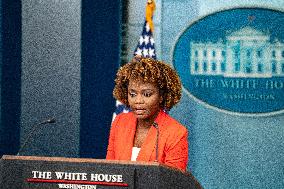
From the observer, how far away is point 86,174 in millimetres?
1374

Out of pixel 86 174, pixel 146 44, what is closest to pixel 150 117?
pixel 86 174

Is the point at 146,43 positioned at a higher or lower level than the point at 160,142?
higher

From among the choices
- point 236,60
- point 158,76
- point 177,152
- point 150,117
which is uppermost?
point 236,60

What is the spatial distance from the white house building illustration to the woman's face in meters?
1.60

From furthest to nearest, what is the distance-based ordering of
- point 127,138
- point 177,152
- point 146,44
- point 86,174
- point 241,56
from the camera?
point 241,56
point 146,44
point 127,138
point 177,152
point 86,174

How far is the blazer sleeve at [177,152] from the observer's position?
1996mm

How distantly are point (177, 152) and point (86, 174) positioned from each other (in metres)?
0.70

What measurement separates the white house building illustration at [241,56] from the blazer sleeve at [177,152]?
1.64 metres

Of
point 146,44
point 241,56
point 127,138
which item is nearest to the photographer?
point 127,138

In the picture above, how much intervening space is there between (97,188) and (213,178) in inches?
93.0

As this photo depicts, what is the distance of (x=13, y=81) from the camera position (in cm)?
366

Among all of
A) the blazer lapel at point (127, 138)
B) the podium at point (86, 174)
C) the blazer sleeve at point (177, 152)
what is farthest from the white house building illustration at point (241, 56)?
the podium at point (86, 174)

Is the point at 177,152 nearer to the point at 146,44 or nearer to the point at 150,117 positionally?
the point at 150,117

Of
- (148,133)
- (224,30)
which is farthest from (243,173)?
(148,133)
